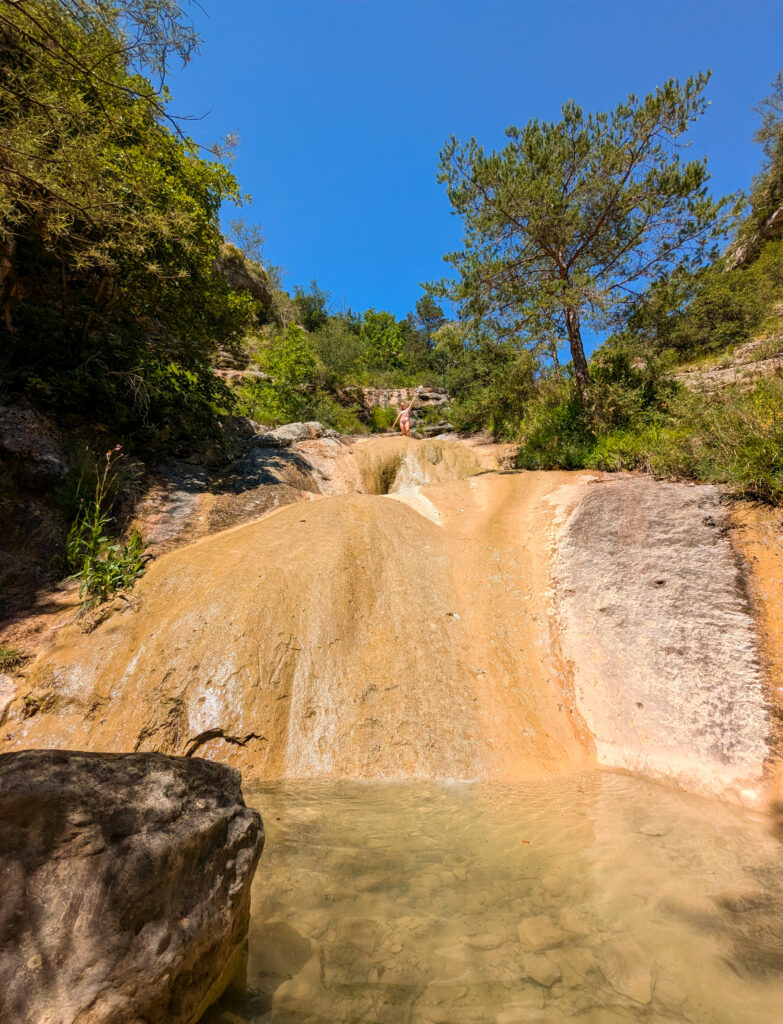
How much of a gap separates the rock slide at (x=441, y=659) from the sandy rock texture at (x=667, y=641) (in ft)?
0.06

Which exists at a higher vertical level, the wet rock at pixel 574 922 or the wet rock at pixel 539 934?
the wet rock at pixel 539 934

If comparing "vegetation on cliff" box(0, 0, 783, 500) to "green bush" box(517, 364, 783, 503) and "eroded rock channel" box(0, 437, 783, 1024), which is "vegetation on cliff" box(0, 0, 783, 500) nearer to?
"green bush" box(517, 364, 783, 503)

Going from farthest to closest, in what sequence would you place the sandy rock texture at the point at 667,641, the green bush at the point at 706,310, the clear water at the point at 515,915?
the green bush at the point at 706,310
the sandy rock texture at the point at 667,641
the clear water at the point at 515,915

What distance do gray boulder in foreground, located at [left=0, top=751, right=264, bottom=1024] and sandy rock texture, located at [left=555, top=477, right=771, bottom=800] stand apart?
14.3 ft

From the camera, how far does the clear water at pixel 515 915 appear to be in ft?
6.23

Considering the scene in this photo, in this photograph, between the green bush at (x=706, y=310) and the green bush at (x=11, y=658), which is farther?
the green bush at (x=706, y=310)

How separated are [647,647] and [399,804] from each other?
351 cm

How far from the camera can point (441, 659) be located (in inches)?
226

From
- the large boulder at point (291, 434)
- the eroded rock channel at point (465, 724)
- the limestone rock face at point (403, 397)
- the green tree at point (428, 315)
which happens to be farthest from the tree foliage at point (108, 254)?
the green tree at point (428, 315)

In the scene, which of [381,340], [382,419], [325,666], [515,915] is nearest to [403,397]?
[382,419]

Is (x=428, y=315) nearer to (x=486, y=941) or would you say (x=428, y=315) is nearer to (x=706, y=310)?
(x=706, y=310)

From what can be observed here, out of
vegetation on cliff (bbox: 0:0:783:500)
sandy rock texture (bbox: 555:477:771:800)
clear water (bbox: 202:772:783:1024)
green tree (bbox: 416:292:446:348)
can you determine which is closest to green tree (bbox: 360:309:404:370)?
green tree (bbox: 416:292:446:348)

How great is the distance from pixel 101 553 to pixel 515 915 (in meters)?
7.20

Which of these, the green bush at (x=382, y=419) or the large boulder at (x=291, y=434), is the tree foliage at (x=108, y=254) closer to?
the large boulder at (x=291, y=434)
